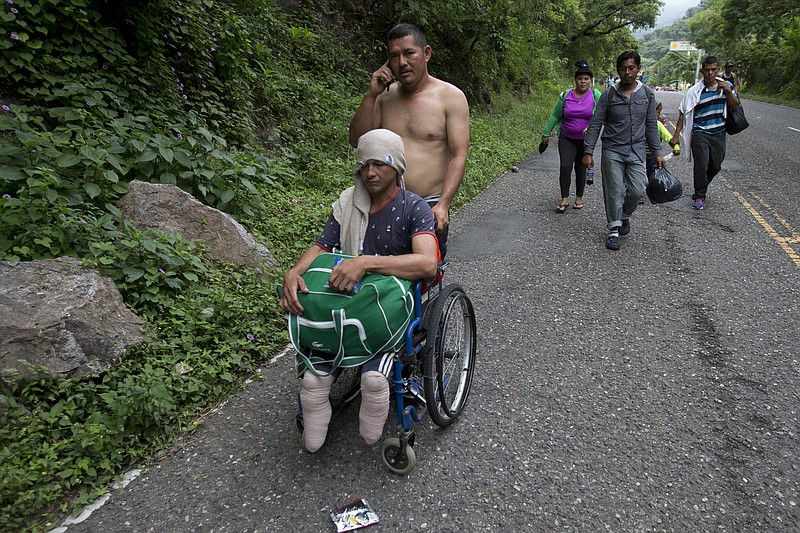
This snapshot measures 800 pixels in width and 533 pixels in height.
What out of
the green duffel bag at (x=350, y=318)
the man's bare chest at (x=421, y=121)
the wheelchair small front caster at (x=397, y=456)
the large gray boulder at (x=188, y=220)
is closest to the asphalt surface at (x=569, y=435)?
the wheelchair small front caster at (x=397, y=456)

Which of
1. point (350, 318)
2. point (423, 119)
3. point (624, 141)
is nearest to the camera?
point (350, 318)

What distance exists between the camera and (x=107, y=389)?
9.31 feet

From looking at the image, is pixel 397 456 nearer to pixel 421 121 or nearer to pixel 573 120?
pixel 421 121

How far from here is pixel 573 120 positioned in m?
6.86

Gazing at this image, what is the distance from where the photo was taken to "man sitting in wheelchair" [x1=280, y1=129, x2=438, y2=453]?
2301 mm

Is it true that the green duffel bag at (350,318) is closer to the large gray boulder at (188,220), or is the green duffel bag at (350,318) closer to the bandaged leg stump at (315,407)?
the bandaged leg stump at (315,407)

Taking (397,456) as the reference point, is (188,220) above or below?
above

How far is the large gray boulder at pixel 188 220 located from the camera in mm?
4039

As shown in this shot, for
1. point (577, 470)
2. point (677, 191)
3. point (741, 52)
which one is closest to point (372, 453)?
point (577, 470)

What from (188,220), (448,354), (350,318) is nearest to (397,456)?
(448,354)

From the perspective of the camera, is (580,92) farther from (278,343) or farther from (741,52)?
(741,52)

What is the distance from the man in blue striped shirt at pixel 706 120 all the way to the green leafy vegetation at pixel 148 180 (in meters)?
3.03

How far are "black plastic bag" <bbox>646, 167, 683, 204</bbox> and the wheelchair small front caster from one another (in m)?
4.62

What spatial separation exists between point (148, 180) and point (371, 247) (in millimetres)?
2789
